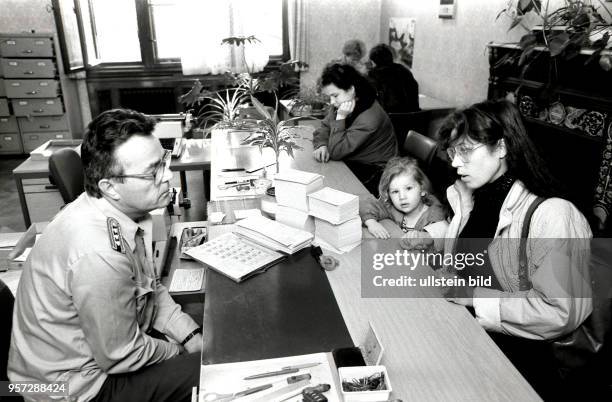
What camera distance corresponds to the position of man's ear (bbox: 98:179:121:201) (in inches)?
54.9

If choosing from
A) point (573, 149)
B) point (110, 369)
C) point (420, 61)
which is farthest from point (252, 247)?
point (420, 61)

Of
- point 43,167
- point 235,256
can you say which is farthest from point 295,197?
point 43,167

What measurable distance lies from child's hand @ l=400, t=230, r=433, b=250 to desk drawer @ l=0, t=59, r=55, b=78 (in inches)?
202

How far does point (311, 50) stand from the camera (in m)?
6.38

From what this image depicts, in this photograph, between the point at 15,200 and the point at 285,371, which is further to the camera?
the point at 15,200

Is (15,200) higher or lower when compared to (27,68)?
lower

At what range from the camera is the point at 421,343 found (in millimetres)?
1253

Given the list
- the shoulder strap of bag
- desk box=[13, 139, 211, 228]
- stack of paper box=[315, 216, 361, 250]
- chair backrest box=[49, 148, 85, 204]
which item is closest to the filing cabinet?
desk box=[13, 139, 211, 228]

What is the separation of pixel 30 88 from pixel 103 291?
16.9 ft

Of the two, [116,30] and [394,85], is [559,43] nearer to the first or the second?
[394,85]

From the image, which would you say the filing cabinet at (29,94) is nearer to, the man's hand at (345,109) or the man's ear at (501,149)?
the man's hand at (345,109)

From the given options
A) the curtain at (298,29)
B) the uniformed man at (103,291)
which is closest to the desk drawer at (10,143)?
the curtain at (298,29)

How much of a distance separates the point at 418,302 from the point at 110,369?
36.9 inches

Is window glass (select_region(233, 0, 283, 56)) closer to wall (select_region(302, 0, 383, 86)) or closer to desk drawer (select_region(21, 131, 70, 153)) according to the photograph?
wall (select_region(302, 0, 383, 86))
